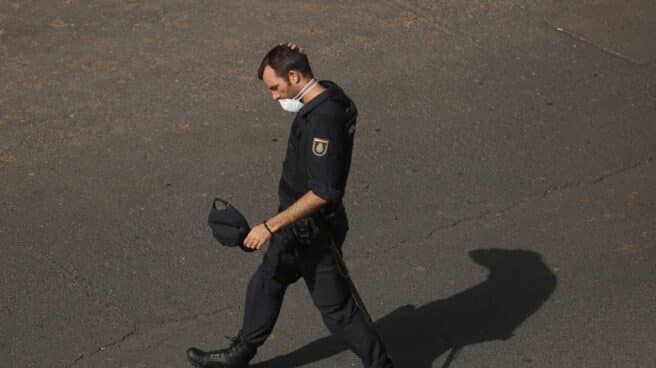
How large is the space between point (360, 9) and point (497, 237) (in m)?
3.78

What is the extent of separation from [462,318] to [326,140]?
6.21ft

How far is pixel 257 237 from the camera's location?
566 cm

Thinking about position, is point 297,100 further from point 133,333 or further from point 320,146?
point 133,333

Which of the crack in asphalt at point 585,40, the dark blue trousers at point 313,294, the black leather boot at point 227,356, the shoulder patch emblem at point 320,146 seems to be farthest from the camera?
the crack in asphalt at point 585,40

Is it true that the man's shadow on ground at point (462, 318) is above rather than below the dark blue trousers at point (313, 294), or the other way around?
below

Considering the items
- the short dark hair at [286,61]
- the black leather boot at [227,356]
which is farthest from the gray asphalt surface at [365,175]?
the short dark hair at [286,61]

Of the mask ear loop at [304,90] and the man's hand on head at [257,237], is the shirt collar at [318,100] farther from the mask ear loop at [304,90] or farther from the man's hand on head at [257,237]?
the man's hand on head at [257,237]

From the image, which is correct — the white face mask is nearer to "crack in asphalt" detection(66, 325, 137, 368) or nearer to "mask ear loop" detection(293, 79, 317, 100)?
"mask ear loop" detection(293, 79, 317, 100)

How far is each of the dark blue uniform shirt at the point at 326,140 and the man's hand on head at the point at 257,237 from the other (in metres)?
0.28

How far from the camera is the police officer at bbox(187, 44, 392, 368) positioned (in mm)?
5555

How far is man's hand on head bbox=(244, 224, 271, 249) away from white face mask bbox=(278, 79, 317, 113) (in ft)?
1.80

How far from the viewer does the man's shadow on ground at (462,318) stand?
262 inches

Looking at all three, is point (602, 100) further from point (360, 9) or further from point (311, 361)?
point (311, 361)

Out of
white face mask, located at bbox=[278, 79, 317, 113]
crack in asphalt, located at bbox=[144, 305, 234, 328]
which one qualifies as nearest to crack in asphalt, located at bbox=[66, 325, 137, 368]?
crack in asphalt, located at bbox=[144, 305, 234, 328]
